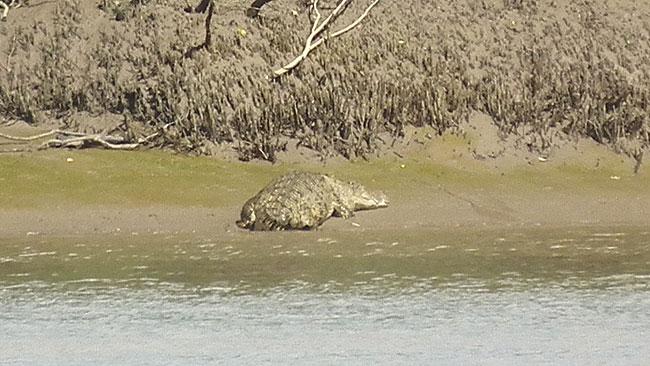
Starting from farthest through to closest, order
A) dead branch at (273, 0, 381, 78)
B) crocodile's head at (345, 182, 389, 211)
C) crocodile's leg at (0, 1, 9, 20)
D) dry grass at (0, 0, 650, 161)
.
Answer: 1. crocodile's leg at (0, 1, 9, 20)
2. dead branch at (273, 0, 381, 78)
3. dry grass at (0, 0, 650, 161)
4. crocodile's head at (345, 182, 389, 211)

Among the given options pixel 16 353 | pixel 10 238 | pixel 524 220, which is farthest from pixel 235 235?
pixel 16 353

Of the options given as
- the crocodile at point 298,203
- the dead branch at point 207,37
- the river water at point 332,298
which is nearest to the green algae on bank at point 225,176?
the crocodile at point 298,203

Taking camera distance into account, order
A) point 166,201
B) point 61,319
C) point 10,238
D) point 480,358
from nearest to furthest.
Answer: point 480,358 < point 61,319 < point 10,238 < point 166,201

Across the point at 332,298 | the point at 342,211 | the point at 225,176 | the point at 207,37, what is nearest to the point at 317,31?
the point at 207,37

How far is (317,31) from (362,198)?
367 centimetres

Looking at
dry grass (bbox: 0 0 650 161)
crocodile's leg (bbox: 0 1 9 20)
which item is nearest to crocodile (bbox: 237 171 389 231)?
A: dry grass (bbox: 0 0 650 161)

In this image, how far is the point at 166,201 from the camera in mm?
12398

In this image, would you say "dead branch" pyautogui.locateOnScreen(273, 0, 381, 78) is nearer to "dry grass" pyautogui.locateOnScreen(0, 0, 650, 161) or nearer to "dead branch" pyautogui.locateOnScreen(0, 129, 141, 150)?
"dry grass" pyautogui.locateOnScreen(0, 0, 650, 161)

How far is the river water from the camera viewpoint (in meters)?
7.59

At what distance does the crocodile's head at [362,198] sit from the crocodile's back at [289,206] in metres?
0.27

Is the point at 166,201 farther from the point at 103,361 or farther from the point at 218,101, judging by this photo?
the point at 103,361

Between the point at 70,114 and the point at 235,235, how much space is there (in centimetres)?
422

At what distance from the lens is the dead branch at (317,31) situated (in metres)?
15.0

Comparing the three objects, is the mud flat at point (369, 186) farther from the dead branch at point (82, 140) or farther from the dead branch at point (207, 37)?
the dead branch at point (207, 37)
